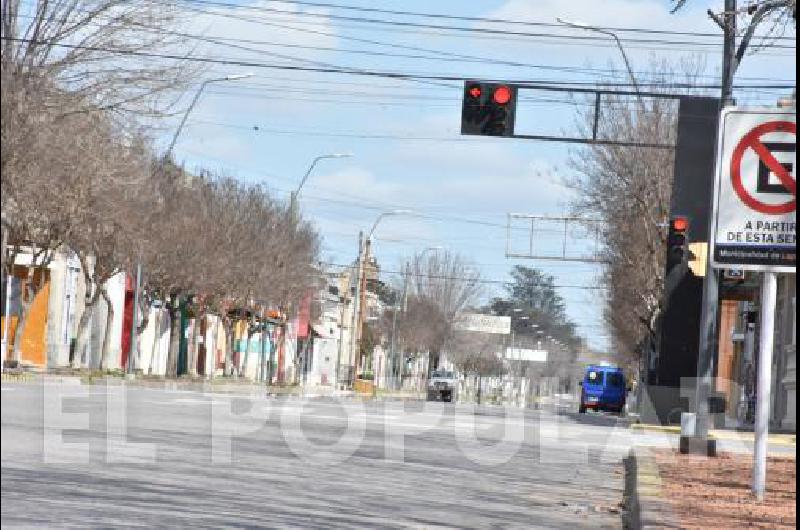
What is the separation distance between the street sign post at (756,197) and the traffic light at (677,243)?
15829mm

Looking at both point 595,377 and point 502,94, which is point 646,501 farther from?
→ point 595,377

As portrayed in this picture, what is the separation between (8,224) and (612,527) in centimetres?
1044

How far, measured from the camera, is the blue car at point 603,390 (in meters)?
79.8

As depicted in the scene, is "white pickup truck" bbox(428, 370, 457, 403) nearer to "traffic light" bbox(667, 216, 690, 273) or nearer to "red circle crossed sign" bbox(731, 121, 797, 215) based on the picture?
"traffic light" bbox(667, 216, 690, 273)

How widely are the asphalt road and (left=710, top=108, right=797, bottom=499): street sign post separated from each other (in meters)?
2.50

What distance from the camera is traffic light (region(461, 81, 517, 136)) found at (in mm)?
27562

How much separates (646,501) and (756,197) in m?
2.75

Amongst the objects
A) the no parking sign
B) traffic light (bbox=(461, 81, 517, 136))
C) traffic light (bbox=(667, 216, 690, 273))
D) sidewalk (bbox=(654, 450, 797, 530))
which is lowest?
sidewalk (bbox=(654, 450, 797, 530))

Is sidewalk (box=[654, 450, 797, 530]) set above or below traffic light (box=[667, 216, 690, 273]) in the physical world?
below

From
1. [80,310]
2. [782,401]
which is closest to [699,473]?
[782,401]

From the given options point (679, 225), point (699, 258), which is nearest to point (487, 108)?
point (699, 258)

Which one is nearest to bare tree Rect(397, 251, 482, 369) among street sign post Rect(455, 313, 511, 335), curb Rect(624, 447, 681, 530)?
street sign post Rect(455, 313, 511, 335)

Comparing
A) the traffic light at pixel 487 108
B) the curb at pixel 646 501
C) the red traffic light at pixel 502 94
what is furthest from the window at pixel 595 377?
the curb at pixel 646 501

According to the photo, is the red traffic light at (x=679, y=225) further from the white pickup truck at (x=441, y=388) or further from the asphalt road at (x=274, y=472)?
the white pickup truck at (x=441, y=388)
